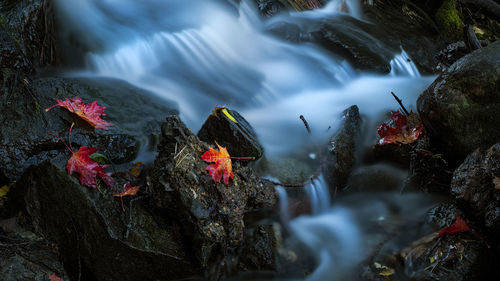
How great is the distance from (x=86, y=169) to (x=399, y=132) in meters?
3.25

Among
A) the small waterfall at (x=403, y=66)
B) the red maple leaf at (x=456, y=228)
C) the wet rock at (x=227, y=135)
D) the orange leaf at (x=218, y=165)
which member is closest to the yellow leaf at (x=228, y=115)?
the wet rock at (x=227, y=135)

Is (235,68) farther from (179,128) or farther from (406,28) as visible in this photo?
(406,28)

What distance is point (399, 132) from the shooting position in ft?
13.4

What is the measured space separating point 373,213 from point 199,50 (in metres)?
3.81

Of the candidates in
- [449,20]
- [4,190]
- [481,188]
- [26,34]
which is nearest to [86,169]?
[4,190]

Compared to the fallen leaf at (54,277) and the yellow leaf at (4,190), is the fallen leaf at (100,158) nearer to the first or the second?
the yellow leaf at (4,190)

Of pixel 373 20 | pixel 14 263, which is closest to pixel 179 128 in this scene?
pixel 14 263

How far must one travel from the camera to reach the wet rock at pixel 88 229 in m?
2.43

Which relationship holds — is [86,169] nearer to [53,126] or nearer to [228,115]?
[53,126]

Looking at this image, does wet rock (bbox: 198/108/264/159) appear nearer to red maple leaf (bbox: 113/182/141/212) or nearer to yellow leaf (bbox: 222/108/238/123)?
yellow leaf (bbox: 222/108/238/123)

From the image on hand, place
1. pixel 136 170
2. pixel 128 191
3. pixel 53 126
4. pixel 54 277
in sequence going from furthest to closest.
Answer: pixel 136 170
pixel 53 126
pixel 128 191
pixel 54 277

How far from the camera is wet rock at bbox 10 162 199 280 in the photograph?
2.43 meters

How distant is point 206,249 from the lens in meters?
2.62

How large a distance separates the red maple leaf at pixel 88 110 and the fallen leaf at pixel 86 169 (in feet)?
2.03
